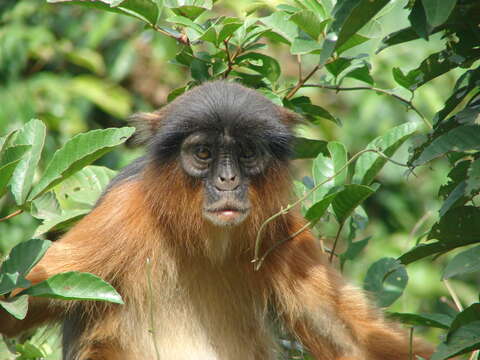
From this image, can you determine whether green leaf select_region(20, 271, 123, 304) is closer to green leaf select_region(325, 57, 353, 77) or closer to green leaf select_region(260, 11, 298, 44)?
green leaf select_region(260, 11, 298, 44)

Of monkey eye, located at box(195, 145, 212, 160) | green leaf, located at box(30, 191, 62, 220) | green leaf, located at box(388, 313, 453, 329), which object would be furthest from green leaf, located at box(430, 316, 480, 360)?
green leaf, located at box(30, 191, 62, 220)

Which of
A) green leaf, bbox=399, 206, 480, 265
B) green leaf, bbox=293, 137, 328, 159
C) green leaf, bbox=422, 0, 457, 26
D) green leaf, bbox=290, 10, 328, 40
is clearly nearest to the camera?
green leaf, bbox=422, 0, 457, 26

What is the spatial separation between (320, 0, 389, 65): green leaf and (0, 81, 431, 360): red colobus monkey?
4.62 feet

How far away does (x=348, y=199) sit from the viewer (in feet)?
13.7

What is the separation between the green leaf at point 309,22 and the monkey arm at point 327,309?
48.0 inches

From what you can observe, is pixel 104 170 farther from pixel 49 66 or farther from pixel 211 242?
pixel 49 66

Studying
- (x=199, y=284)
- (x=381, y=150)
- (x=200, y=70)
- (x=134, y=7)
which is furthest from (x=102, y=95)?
(x=381, y=150)

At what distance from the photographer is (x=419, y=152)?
3617 millimetres

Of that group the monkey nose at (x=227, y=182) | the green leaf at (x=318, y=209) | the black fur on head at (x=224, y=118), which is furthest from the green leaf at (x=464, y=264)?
the black fur on head at (x=224, y=118)

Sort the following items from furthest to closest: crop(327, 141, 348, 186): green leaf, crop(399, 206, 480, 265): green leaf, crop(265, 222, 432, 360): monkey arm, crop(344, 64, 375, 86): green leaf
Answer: crop(265, 222, 432, 360): monkey arm < crop(344, 64, 375, 86): green leaf < crop(327, 141, 348, 186): green leaf < crop(399, 206, 480, 265): green leaf

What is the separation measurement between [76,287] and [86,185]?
174 centimetres

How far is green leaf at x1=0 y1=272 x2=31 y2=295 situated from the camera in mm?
3406

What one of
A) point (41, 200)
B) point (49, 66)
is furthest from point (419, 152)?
point (49, 66)

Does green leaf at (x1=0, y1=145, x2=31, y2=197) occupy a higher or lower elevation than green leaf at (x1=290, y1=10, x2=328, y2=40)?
lower
